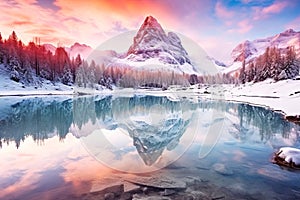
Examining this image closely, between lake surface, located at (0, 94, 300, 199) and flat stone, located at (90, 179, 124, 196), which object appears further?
lake surface, located at (0, 94, 300, 199)

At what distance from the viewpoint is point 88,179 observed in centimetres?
1009

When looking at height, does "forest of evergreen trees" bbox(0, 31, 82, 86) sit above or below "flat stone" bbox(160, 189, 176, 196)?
above

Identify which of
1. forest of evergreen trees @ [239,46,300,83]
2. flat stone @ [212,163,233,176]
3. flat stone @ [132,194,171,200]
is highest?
forest of evergreen trees @ [239,46,300,83]

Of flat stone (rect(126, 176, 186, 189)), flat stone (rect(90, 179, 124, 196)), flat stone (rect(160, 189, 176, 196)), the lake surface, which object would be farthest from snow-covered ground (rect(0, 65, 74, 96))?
flat stone (rect(160, 189, 176, 196))

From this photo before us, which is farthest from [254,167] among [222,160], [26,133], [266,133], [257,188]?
[26,133]

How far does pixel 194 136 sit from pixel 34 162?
39.5 feet

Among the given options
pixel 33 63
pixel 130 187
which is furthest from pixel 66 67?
pixel 130 187

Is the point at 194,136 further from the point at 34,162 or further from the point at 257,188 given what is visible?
the point at 34,162

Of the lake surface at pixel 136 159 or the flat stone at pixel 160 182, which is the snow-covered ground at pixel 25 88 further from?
the flat stone at pixel 160 182

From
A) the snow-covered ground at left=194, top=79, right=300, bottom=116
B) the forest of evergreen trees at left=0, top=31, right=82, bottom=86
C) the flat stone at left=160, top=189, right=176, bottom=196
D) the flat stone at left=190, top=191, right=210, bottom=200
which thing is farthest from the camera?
the forest of evergreen trees at left=0, top=31, right=82, bottom=86

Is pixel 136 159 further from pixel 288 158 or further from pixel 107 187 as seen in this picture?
pixel 288 158

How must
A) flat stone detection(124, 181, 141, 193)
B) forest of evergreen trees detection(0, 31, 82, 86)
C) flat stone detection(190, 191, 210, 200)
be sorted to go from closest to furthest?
flat stone detection(190, 191, 210, 200)
flat stone detection(124, 181, 141, 193)
forest of evergreen trees detection(0, 31, 82, 86)

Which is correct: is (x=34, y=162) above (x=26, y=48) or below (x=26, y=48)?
below

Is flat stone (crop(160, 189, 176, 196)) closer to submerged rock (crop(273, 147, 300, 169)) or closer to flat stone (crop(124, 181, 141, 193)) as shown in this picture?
flat stone (crop(124, 181, 141, 193))
